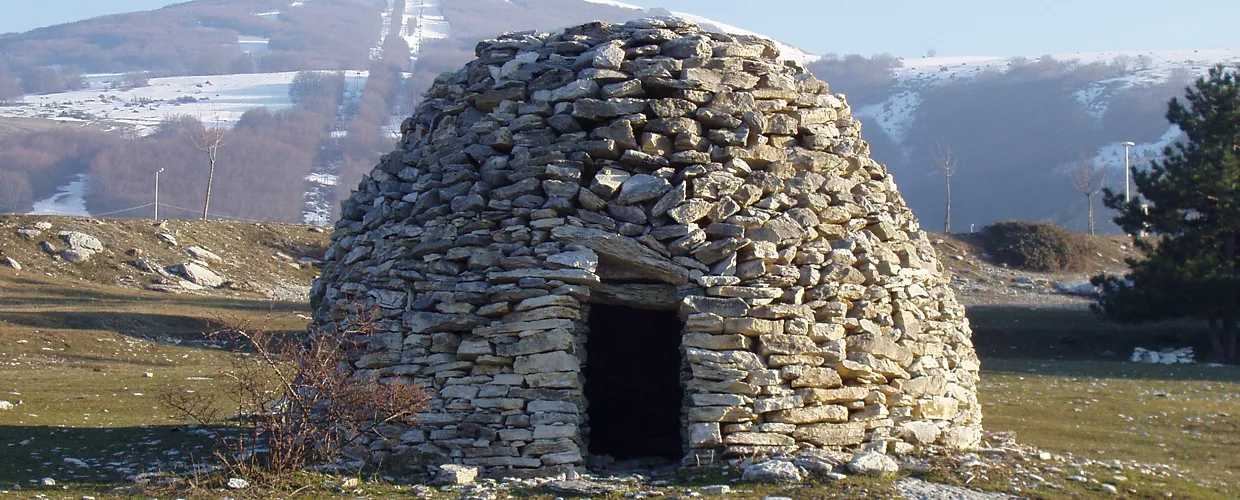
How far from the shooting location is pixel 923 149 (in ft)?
403

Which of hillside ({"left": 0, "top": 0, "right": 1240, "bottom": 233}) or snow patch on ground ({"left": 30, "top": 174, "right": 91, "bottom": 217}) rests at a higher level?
hillside ({"left": 0, "top": 0, "right": 1240, "bottom": 233})

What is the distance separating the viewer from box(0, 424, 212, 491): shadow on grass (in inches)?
410

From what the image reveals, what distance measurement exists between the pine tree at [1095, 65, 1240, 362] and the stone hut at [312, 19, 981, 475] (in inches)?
990

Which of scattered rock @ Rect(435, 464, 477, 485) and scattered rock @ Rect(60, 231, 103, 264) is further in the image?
scattered rock @ Rect(60, 231, 103, 264)

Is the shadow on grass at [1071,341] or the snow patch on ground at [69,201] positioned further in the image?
the snow patch on ground at [69,201]

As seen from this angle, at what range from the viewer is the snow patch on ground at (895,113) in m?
135

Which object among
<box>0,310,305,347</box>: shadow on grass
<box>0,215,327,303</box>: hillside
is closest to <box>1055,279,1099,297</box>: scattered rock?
<box>0,215,327,303</box>: hillside

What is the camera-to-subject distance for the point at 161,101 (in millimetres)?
148875

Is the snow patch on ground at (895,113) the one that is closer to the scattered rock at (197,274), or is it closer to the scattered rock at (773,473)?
the scattered rock at (197,274)

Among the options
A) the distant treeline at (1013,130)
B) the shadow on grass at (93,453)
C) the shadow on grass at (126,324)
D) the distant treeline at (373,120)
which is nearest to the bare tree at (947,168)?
the distant treeline at (1013,130)

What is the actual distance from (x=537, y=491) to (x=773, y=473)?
6.63 ft

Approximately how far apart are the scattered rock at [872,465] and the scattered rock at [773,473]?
534mm

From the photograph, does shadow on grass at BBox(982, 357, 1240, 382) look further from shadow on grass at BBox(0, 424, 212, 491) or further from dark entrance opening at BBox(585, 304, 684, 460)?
shadow on grass at BBox(0, 424, 212, 491)

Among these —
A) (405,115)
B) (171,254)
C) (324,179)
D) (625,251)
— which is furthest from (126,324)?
(405,115)
